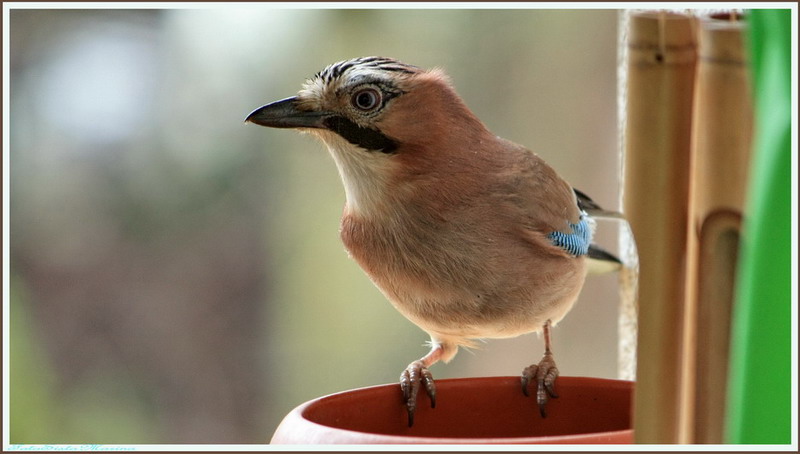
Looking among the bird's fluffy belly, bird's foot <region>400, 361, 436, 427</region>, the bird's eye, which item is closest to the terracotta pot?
bird's foot <region>400, 361, 436, 427</region>

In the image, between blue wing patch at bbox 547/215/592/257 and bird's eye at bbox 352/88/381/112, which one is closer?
bird's eye at bbox 352/88/381/112

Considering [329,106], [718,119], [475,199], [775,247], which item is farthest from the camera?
[475,199]

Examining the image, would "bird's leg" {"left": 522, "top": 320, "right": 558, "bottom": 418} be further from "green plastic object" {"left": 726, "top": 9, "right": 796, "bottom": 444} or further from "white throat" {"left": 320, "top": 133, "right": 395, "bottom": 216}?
"green plastic object" {"left": 726, "top": 9, "right": 796, "bottom": 444}

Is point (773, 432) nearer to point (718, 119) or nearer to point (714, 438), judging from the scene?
point (714, 438)

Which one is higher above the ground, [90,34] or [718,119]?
[90,34]

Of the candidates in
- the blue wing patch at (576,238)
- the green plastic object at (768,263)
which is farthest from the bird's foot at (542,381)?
the green plastic object at (768,263)

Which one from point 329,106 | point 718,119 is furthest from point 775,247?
point 329,106

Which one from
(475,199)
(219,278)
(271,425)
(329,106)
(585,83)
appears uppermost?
(585,83)

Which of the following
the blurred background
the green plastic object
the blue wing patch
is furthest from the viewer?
the blurred background
